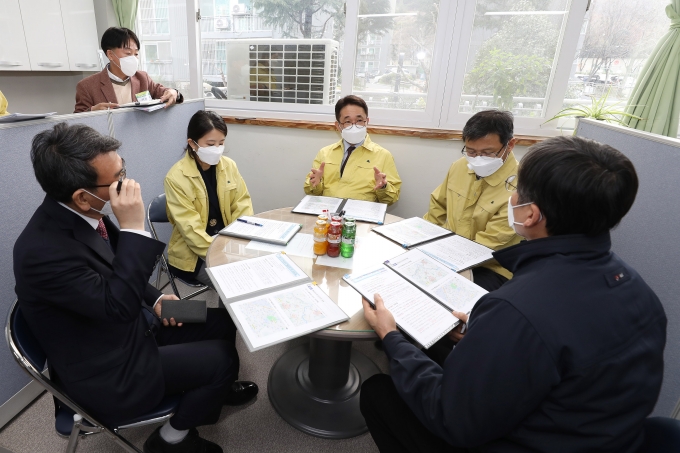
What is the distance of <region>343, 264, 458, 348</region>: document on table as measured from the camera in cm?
100

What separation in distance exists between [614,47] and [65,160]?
117 inches

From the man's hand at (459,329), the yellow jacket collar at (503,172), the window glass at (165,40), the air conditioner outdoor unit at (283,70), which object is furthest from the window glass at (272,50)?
the man's hand at (459,329)

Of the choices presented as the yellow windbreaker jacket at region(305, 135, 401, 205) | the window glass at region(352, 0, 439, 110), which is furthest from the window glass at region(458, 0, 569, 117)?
the yellow windbreaker jacket at region(305, 135, 401, 205)

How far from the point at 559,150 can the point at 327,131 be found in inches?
83.1

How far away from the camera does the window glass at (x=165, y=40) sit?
291 centimetres

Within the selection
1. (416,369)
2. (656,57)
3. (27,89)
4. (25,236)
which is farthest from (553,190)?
(27,89)

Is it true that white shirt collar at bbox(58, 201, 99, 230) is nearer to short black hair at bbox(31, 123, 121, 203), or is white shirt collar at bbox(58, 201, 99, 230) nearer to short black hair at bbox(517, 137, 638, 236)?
short black hair at bbox(31, 123, 121, 203)

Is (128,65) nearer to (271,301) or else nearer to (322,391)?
(271,301)

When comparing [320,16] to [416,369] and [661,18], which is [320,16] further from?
[416,369]

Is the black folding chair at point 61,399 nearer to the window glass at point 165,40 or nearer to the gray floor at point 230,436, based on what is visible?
the gray floor at point 230,436

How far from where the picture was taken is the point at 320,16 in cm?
264

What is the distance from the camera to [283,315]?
1025 millimetres

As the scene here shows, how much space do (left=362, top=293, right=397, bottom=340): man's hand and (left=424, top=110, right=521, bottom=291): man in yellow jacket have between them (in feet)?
2.52

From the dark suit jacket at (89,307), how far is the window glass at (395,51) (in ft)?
7.08
